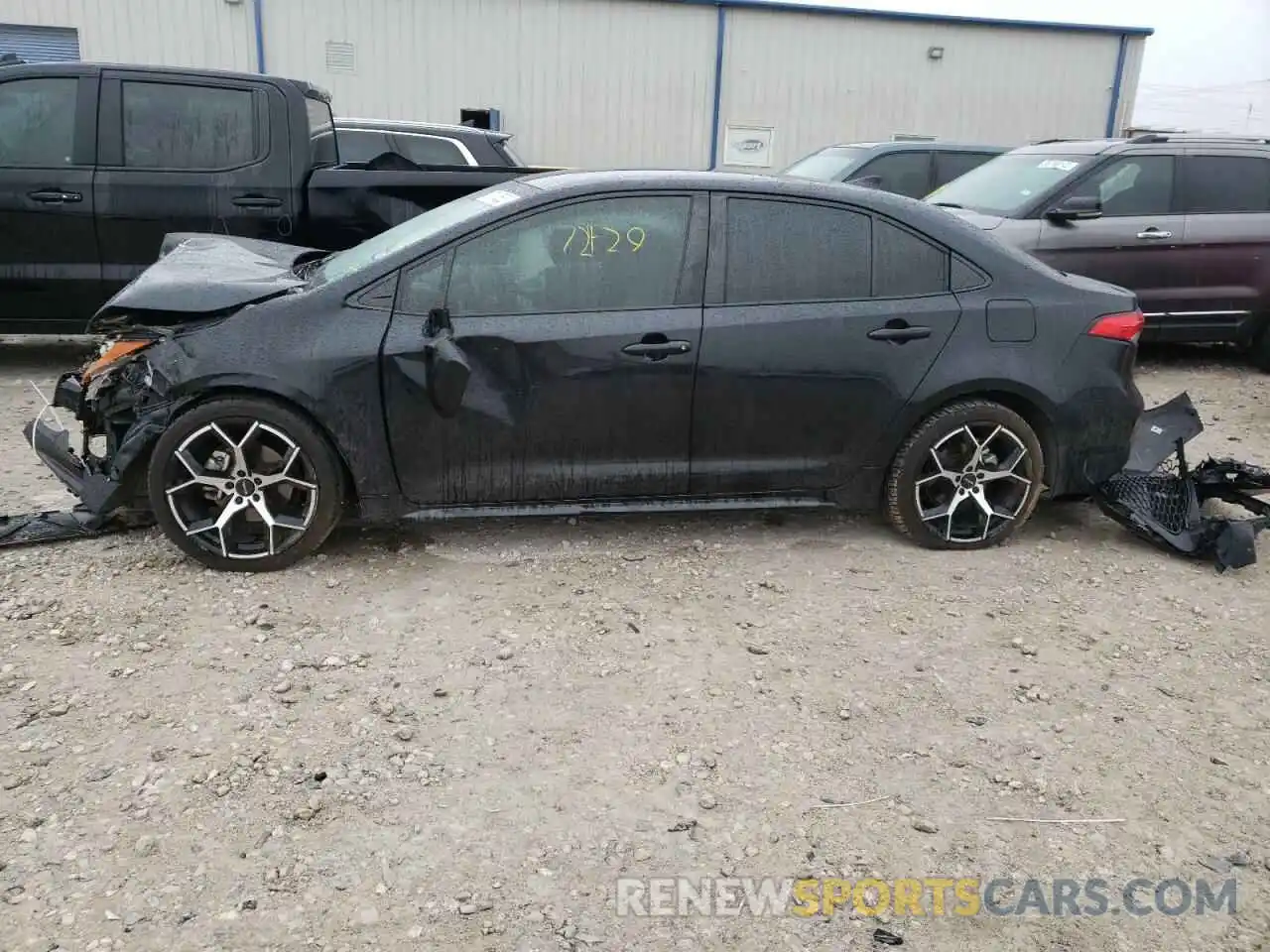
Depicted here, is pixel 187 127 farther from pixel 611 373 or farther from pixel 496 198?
pixel 611 373

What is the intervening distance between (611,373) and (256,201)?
380 cm

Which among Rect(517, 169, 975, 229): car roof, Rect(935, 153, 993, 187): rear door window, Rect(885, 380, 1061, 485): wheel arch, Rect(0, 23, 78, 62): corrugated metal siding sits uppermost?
Rect(0, 23, 78, 62): corrugated metal siding

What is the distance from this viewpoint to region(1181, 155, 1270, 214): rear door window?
315 inches

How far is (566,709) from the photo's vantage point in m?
3.31

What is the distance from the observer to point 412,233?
4.33m

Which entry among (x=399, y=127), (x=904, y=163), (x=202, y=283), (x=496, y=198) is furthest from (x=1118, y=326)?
(x=399, y=127)

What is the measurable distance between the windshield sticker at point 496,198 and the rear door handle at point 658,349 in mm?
755

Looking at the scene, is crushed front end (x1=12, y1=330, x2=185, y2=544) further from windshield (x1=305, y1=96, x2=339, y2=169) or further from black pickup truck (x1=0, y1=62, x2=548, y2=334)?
windshield (x1=305, y1=96, x2=339, y2=169)

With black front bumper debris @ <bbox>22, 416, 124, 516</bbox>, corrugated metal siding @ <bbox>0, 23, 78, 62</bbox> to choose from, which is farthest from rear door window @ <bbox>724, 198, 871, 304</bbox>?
corrugated metal siding @ <bbox>0, 23, 78, 62</bbox>

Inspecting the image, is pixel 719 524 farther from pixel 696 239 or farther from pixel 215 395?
pixel 215 395

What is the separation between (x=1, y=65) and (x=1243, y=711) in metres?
7.64

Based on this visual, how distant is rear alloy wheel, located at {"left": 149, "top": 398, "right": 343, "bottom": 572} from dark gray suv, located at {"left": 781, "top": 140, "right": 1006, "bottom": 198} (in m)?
6.82

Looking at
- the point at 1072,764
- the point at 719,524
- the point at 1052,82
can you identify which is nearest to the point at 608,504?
the point at 719,524

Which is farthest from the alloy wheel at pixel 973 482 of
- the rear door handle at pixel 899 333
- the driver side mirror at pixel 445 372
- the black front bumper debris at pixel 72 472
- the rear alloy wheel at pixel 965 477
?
the black front bumper debris at pixel 72 472
